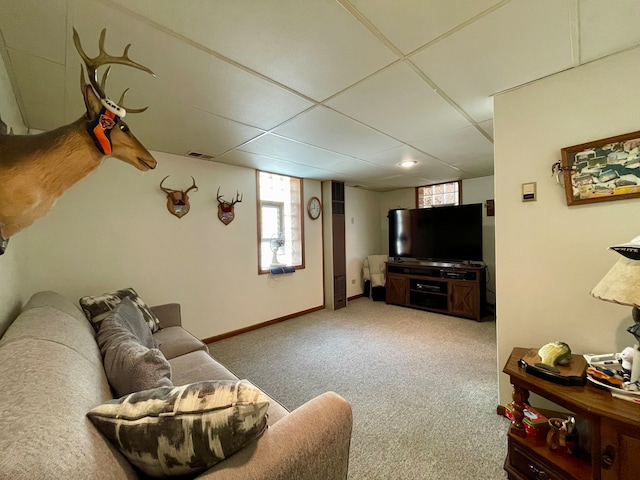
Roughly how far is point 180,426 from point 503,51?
2083 mm

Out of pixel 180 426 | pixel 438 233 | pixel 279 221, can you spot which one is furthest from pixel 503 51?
pixel 438 233

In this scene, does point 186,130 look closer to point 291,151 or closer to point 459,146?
point 291,151

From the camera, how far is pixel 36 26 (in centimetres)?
112

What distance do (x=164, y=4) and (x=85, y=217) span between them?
222cm

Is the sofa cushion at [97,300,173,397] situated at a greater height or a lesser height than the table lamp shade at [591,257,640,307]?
lesser

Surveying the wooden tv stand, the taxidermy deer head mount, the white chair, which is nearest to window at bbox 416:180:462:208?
the wooden tv stand

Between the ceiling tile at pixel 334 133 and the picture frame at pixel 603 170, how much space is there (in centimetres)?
141

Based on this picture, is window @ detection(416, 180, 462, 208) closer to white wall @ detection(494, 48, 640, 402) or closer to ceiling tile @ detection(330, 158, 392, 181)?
ceiling tile @ detection(330, 158, 392, 181)

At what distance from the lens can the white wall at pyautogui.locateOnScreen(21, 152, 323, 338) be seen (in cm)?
233

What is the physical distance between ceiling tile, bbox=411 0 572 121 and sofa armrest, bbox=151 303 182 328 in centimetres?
274

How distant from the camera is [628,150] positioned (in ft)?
4.39

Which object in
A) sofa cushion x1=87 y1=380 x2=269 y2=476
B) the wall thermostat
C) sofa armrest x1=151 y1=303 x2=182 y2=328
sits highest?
the wall thermostat

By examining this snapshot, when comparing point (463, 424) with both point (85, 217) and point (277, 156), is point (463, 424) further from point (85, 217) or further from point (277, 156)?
point (85, 217)

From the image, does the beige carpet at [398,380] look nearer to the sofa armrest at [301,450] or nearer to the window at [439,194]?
the sofa armrest at [301,450]
